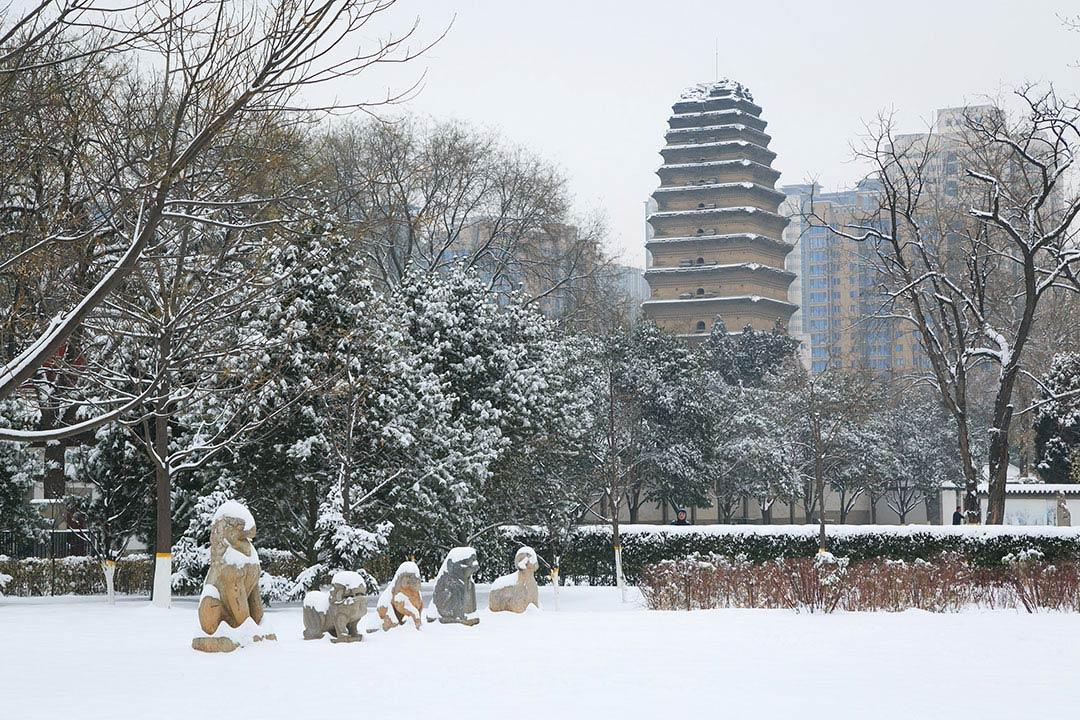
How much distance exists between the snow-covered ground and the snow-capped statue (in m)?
0.19

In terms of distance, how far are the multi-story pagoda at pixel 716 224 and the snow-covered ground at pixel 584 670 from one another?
6525cm

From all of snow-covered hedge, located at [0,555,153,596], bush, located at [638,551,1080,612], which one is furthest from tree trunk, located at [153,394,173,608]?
bush, located at [638,551,1080,612]

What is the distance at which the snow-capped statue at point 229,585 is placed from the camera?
451 inches

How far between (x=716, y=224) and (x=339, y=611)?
70.0 meters

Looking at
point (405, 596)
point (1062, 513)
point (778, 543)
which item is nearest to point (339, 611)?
point (405, 596)

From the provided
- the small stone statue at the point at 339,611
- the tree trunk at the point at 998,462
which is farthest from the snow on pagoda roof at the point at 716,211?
the small stone statue at the point at 339,611

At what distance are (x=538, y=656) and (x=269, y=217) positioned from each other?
4733 mm

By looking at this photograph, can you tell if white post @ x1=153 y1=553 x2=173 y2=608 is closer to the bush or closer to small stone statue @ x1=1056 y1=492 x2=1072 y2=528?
the bush

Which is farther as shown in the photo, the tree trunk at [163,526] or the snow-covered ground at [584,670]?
the tree trunk at [163,526]

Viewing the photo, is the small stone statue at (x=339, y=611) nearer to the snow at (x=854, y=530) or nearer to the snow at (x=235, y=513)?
the snow at (x=235, y=513)

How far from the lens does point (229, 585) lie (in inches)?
454

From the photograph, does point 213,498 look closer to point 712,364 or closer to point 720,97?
point 712,364

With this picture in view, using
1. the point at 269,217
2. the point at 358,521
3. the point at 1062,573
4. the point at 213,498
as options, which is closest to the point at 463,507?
the point at 358,521

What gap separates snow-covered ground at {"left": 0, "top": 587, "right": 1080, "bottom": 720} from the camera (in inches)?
334
